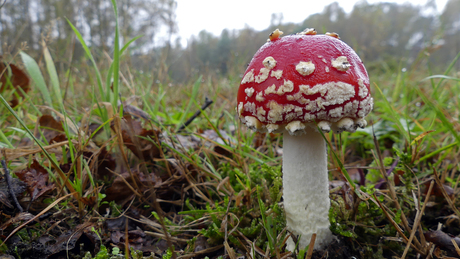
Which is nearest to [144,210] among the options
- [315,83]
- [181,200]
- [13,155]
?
[181,200]

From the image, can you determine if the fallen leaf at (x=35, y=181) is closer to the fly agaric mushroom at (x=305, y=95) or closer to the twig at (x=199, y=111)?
the twig at (x=199, y=111)

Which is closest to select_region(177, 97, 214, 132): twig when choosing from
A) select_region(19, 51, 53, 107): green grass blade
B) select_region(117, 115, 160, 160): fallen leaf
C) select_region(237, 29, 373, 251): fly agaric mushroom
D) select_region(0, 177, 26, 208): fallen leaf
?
select_region(117, 115, 160, 160): fallen leaf

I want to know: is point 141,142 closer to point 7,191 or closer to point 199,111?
point 199,111

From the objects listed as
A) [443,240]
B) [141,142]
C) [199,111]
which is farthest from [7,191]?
[443,240]

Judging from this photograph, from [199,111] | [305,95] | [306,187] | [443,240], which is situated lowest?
[443,240]

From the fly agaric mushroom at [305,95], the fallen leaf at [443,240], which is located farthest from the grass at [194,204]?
the fly agaric mushroom at [305,95]

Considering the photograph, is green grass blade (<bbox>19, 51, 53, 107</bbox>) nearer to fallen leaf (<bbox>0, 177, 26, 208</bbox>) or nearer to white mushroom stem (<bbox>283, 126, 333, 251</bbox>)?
fallen leaf (<bbox>0, 177, 26, 208</bbox>)

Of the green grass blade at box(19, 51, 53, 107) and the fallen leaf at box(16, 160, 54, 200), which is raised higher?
the green grass blade at box(19, 51, 53, 107)
